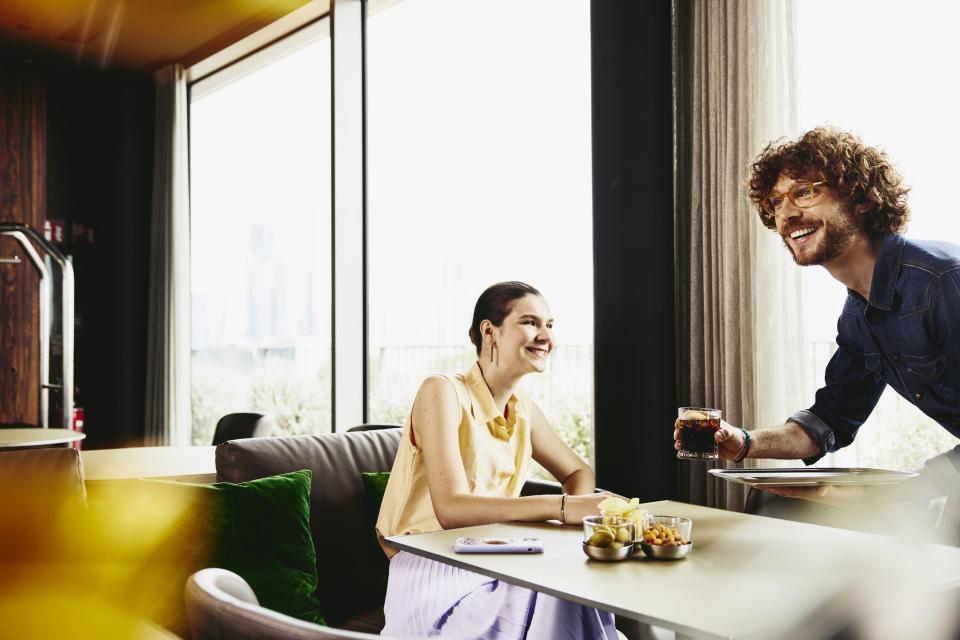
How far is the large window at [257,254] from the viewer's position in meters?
7.28

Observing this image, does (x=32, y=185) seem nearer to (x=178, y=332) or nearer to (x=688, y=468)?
(x=178, y=332)

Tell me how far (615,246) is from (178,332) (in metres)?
4.82

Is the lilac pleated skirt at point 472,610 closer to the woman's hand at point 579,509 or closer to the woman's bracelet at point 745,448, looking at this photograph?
the woman's hand at point 579,509

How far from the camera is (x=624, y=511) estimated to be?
5.16 feet

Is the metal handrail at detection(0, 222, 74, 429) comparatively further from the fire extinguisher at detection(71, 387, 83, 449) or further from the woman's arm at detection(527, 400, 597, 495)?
the woman's arm at detection(527, 400, 597, 495)

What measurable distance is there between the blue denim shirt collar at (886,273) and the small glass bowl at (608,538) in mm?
906

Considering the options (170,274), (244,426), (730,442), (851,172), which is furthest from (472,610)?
(170,274)

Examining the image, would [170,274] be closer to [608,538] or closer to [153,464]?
[153,464]

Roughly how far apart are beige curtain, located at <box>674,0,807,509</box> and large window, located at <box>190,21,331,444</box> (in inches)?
174

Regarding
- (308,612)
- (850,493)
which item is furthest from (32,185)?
(850,493)

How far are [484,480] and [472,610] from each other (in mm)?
443

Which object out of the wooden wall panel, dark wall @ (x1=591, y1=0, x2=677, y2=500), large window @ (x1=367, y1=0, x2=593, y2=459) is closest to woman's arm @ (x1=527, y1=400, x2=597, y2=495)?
dark wall @ (x1=591, y1=0, x2=677, y2=500)

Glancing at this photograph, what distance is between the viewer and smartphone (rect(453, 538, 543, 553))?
1580 millimetres

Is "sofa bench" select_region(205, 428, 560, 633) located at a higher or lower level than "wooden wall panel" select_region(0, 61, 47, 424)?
lower
